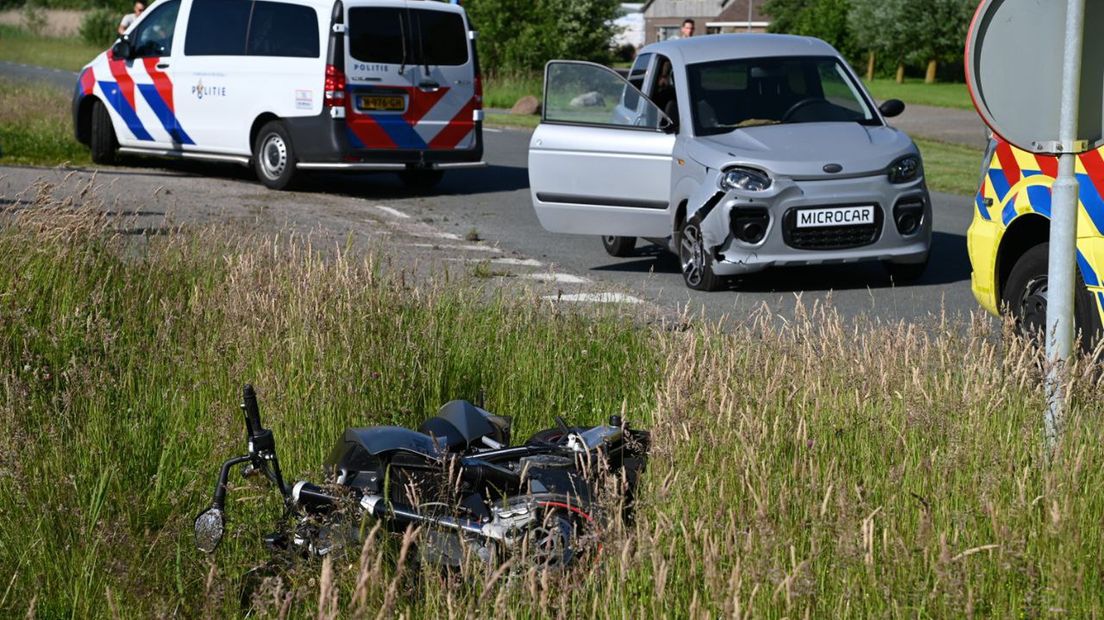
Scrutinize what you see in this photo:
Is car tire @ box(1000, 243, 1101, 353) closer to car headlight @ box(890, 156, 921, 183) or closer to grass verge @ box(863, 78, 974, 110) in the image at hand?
car headlight @ box(890, 156, 921, 183)

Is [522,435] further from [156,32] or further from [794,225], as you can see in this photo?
[156,32]

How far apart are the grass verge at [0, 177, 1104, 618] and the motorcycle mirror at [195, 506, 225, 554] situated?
4.0 inches

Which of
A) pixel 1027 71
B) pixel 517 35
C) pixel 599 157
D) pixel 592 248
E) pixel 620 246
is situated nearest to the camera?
pixel 1027 71

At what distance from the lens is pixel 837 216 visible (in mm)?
10289

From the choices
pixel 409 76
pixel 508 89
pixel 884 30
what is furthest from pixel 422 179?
pixel 884 30

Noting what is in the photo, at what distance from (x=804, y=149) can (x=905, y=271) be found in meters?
1.33

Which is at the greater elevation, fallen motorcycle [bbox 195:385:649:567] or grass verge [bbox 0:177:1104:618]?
fallen motorcycle [bbox 195:385:649:567]

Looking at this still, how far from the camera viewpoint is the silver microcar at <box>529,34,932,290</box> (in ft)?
33.7

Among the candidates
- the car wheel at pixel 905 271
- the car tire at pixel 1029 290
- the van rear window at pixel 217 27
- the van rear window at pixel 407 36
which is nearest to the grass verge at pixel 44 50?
the van rear window at pixel 217 27

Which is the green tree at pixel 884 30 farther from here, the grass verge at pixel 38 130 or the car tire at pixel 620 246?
the car tire at pixel 620 246

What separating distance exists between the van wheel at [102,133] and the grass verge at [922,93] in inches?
941

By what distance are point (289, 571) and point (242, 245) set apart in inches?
189

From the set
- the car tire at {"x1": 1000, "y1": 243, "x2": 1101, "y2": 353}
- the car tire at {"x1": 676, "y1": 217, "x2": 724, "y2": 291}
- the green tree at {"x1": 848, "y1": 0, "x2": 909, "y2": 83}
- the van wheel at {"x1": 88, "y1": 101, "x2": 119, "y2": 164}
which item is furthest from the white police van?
the green tree at {"x1": 848, "y1": 0, "x2": 909, "y2": 83}

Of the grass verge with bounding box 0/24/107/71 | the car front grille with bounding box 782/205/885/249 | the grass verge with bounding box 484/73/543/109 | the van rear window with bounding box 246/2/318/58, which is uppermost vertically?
the van rear window with bounding box 246/2/318/58
